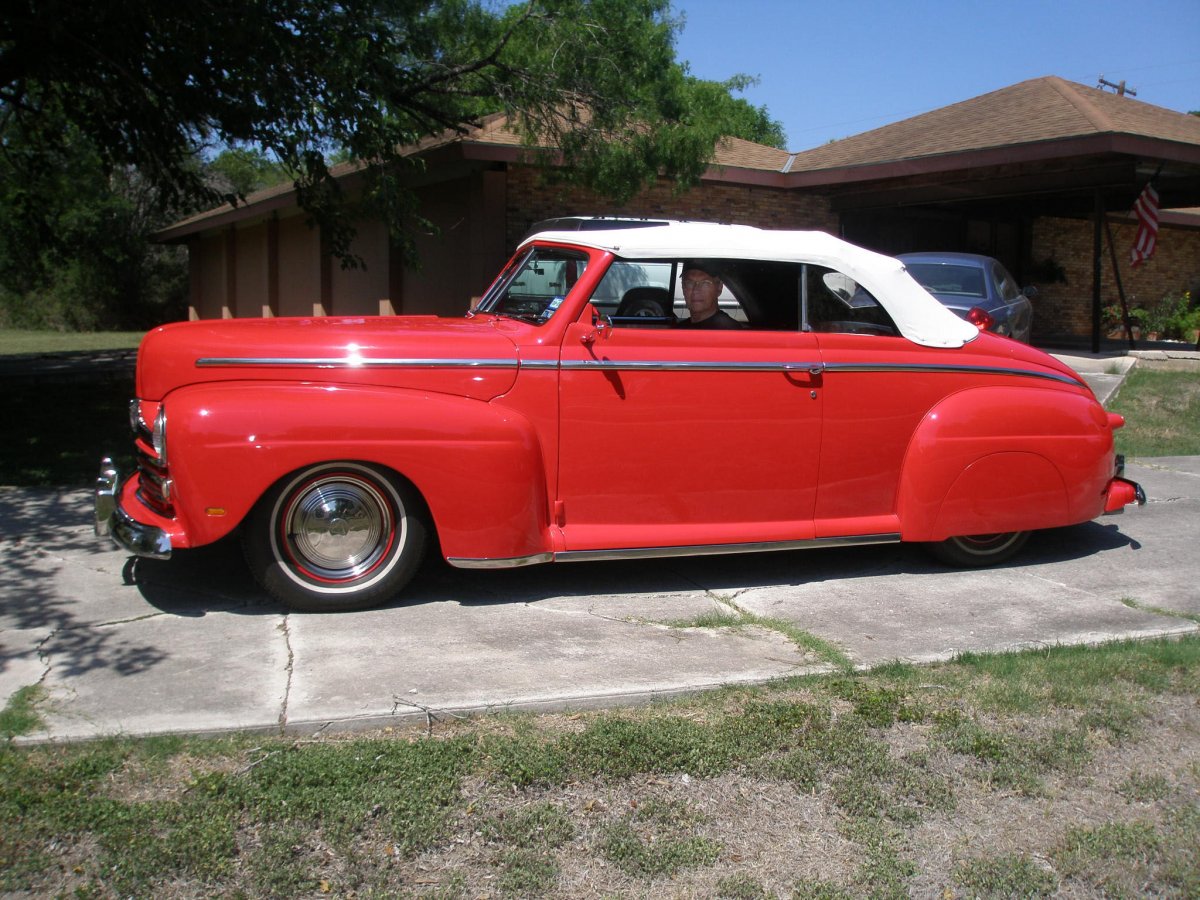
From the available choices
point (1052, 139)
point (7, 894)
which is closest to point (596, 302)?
point (7, 894)

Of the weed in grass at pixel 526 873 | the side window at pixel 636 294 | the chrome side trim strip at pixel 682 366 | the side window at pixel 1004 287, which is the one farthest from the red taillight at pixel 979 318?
the weed in grass at pixel 526 873

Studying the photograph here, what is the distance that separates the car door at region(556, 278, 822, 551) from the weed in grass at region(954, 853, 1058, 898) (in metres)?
2.42

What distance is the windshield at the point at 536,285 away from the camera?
532 centimetres

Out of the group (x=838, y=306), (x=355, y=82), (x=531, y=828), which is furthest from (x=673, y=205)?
(x=531, y=828)

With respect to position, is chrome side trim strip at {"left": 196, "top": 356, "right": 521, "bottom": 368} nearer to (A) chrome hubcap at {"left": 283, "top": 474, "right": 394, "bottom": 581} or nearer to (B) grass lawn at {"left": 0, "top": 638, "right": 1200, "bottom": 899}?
(A) chrome hubcap at {"left": 283, "top": 474, "right": 394, "bottom": 581}

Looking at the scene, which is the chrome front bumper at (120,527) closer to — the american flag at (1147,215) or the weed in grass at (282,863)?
the weed in grass at (282,863)

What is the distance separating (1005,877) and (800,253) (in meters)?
3.35

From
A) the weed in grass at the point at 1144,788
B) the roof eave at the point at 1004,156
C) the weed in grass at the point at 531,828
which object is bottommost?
the weed in grass at the point at 1144,788

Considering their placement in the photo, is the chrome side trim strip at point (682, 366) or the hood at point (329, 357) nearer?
the hood at point (329, 357)

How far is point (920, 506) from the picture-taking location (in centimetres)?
568

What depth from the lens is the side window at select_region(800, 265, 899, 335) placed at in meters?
5.57

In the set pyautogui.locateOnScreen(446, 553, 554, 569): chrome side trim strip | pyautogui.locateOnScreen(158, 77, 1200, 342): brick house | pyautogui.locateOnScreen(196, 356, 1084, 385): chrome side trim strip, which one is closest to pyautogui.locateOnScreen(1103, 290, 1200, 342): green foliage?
pyautogui.locateOnScreen(158, 77, 1200, 342): brick house

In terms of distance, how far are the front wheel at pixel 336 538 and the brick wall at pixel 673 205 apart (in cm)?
811

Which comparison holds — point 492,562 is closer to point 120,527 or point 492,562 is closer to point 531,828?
point 120,527
